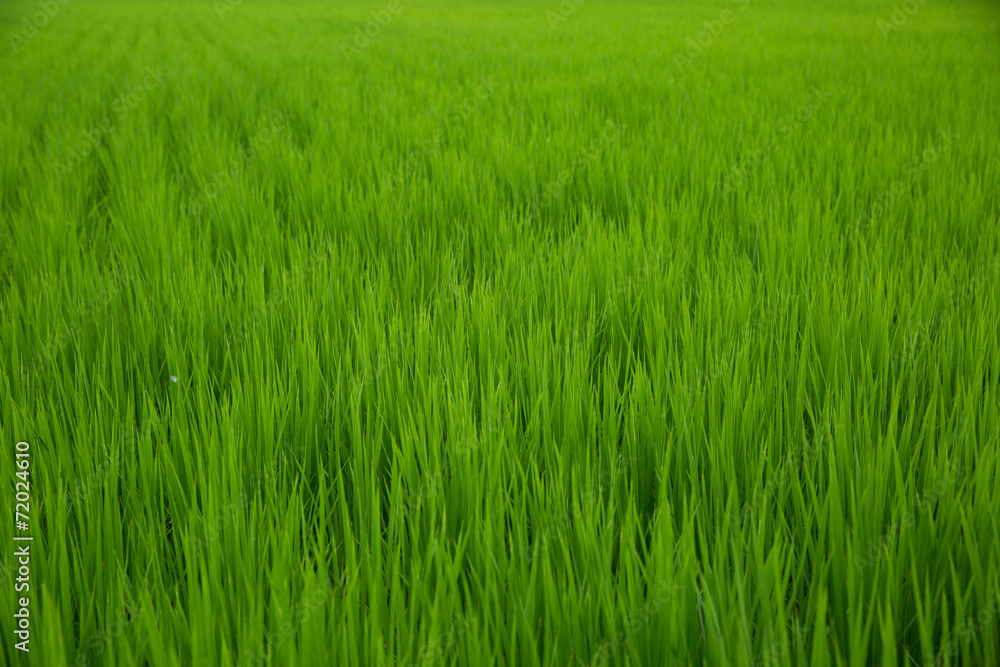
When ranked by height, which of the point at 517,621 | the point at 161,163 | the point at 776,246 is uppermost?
the point at 161,163

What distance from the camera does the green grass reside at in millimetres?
624

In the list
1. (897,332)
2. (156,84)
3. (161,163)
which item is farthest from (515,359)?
(156,84)

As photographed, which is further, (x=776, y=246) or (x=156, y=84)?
(x=156, y=84)

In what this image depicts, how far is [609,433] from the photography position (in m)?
0.90

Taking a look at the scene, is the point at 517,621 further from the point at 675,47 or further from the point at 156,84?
the point at 675,47

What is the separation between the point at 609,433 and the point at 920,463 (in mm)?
394

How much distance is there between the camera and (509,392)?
1.06 meters

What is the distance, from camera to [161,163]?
2516mm

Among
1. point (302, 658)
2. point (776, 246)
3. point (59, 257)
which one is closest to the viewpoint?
point (302, 658)

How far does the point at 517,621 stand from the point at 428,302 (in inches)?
33.2

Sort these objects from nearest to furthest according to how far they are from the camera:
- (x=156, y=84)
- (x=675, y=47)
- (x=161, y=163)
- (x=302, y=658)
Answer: (x=302, y=658) → (x=161, y=163) → (x=156, y=84) → (x=675, y=47)

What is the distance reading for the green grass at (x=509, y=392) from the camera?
2.05 feet

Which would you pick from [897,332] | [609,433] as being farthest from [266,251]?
[897,332]

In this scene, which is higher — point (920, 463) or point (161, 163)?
point (161, 163)
